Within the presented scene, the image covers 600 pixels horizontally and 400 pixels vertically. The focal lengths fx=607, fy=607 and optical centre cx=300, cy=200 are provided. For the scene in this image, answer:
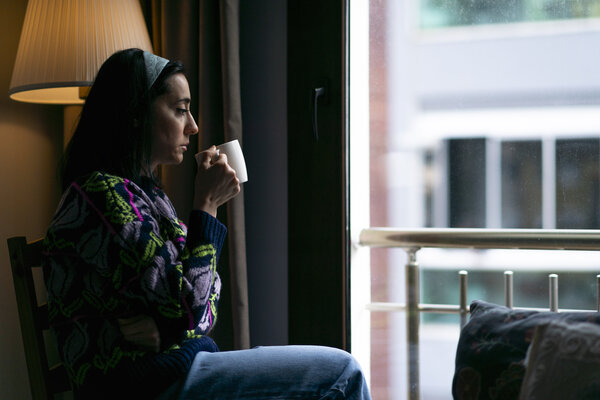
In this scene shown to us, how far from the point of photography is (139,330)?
1.07 meters

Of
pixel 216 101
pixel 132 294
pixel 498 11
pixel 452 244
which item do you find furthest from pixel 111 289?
pixel 498 11

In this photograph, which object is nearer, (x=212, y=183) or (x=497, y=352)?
(x=497, y=352)

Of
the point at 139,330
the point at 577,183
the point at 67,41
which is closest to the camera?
the point at 139,330

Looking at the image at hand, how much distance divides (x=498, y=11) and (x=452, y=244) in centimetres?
67

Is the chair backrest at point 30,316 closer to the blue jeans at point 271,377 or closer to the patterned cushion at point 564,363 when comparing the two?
the blue jeans at point 271,377

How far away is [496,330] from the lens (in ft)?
3.31

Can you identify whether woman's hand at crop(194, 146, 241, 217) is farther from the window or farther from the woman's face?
the window

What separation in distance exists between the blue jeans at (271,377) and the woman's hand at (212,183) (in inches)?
11.7

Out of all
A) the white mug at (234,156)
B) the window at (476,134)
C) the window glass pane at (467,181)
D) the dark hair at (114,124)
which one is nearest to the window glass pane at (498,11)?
the window at (476,134)

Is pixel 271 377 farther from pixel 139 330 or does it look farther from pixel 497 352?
pixel 497 352

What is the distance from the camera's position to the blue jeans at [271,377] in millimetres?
1088

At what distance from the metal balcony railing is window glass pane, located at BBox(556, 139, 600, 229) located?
40 millimetres

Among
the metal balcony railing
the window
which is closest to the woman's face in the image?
the window

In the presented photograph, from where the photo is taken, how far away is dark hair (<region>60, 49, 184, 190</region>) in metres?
1.20
